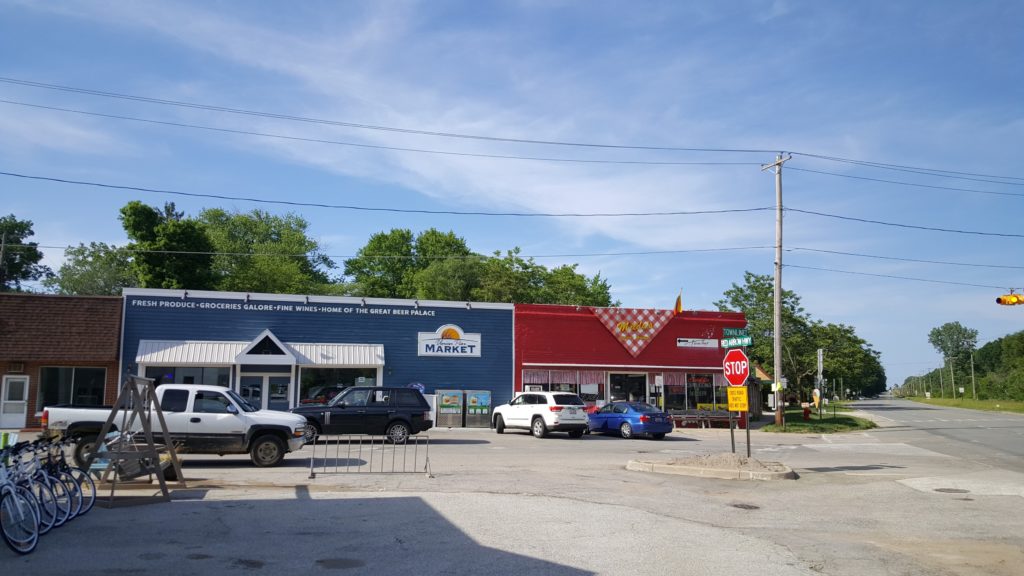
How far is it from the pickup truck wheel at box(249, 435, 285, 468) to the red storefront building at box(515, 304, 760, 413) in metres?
→ 19.6

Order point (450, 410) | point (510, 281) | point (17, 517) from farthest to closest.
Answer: point (510, 281) → point (450, 410) → point (17, 517)

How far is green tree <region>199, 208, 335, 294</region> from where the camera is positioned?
2606 inches

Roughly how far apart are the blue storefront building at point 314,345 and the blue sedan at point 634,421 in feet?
18.2

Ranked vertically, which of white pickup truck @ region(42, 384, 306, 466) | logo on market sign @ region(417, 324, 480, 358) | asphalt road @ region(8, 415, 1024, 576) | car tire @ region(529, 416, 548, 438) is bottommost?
asphalt road @ region(8, 415, 1024, 576)

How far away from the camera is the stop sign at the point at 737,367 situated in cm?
Answer: 1781

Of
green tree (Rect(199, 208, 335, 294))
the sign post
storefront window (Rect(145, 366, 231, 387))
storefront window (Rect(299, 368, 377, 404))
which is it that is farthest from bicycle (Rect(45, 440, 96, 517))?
green tree (Rect(199, 208, 335, 294))

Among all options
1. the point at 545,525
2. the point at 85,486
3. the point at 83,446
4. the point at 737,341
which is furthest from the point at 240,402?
the point at 737,341

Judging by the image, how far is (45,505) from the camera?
373 inches

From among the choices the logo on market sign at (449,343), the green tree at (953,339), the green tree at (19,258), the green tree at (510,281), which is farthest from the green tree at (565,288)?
the green tree at (953,339)

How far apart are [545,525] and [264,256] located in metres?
61.2

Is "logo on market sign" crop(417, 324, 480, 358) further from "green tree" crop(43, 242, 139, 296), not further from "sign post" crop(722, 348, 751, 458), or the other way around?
"green tree" crop(43, 242, 139, 296)

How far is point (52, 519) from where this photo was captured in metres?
9.43

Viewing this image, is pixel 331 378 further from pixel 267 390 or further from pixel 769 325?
pixel 769 325

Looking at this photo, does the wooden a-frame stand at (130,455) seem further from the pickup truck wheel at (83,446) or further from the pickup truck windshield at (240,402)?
the pickup truck windshield at (240,402)
